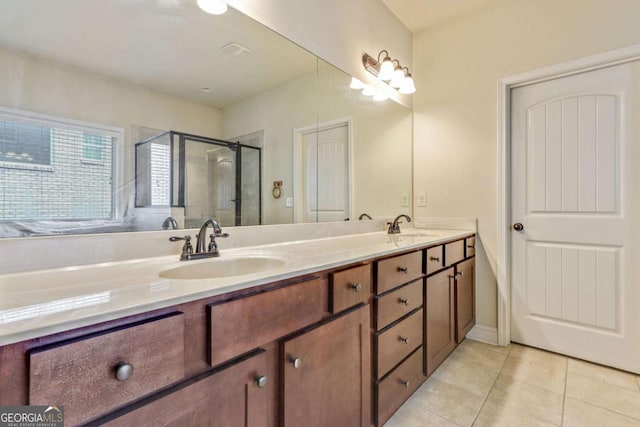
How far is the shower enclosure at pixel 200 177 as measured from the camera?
Result: 1.10 m

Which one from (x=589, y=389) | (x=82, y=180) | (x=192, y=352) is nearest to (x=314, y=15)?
(x=82, y=180)

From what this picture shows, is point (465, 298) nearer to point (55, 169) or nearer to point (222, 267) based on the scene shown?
point (222, 267)

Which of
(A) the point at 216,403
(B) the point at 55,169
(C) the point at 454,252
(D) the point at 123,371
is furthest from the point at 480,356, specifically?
(B) the point at 55,169

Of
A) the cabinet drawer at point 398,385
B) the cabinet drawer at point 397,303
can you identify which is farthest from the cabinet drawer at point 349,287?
the cabinet drawer at point 398,385

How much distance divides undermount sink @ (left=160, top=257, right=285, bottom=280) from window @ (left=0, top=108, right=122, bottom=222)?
298mm

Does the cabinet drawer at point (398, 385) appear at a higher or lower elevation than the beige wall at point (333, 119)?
lower

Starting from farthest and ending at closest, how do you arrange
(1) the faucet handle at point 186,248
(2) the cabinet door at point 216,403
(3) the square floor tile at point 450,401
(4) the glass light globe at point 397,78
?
(4) the glass light globe at point 397,78
(3) the square floor tile at point 450,401
(1) the faucet handle at point 186,248
(2) the cabinet door at point 216,403

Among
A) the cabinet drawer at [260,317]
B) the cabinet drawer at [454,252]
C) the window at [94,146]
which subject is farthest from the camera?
the cabinet drawer at [454,252]

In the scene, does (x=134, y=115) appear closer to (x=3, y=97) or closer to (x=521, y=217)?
(x=3, y=97)

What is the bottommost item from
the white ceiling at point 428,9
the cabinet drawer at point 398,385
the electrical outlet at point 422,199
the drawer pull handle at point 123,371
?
the cabinet drawer at point 398,385

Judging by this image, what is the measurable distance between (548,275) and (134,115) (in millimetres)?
2598

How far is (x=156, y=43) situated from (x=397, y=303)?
1.43m

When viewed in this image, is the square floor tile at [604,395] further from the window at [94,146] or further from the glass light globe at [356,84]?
the window at [94,146]

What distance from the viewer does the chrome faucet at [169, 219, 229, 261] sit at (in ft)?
3.60
